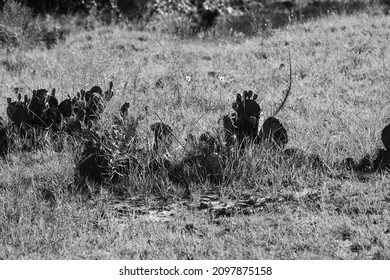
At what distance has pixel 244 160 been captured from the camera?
4.67 m

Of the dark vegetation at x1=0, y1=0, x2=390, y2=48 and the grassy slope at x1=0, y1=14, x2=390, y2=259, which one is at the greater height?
the dark vegetation at x1=0, y1=0, x2=390, y2=48

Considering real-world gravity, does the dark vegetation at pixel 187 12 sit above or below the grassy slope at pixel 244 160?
above

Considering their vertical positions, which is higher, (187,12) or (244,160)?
(187,12)

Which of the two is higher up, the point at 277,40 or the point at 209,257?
the point at 277,40

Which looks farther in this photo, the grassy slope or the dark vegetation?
the dark vegetation

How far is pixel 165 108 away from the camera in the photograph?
594 cm

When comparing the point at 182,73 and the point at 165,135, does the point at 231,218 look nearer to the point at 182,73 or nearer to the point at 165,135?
the point at 165,135

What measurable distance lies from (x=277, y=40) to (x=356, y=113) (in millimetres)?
2531

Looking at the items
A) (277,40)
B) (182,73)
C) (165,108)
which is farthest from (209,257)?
(277,40)

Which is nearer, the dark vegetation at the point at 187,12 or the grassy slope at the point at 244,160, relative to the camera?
the grassy slope at the point at 244,160

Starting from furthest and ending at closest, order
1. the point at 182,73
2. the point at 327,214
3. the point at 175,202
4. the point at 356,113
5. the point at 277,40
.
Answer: the point at 277,40, the point at 182,73, the point at 356,113, the point at 175,202, the point at 327,214

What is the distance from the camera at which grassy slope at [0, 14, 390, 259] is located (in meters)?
3.94

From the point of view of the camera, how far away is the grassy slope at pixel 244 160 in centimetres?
394

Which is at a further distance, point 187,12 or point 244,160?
point 187,12
